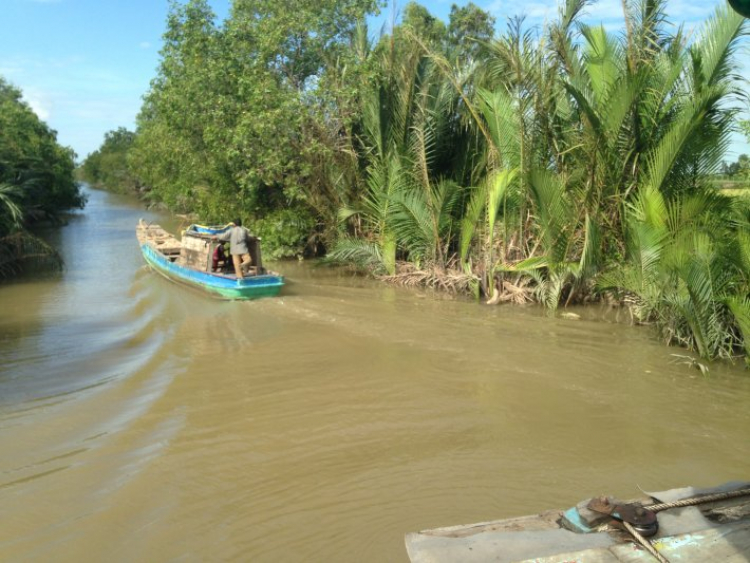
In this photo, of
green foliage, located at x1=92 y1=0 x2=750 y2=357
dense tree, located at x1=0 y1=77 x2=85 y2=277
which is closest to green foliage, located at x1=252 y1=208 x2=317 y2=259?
green foliage, located at x1=92 y1=0 x2=750 y2=357

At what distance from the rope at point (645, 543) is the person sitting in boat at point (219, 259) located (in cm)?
1168

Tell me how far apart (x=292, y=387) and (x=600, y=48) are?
781 centimetres

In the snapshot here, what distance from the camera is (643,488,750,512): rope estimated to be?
3.41 metres

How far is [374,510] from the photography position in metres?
4.98

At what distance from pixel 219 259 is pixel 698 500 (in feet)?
39.3

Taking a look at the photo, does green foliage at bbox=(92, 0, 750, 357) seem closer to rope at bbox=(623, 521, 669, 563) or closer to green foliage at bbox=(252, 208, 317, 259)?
green foliage at bbox=(252, 208, 317, 259)

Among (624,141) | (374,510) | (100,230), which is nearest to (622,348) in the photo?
(624,141)

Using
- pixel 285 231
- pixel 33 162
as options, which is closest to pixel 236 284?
pixel 285 231

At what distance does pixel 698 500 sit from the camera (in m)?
3.47

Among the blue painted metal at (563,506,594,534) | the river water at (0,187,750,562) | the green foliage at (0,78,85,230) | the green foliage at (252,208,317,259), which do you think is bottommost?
the river water at (0,187,750,562)

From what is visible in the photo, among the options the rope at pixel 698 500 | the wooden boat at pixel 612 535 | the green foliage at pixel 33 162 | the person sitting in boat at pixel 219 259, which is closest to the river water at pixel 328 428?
the wooden boat at pixel 612 535

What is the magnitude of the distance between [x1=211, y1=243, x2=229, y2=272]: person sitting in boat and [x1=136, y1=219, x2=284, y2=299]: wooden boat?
27mm

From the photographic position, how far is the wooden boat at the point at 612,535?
2.97 m

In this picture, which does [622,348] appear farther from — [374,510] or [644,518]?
[644,518]
